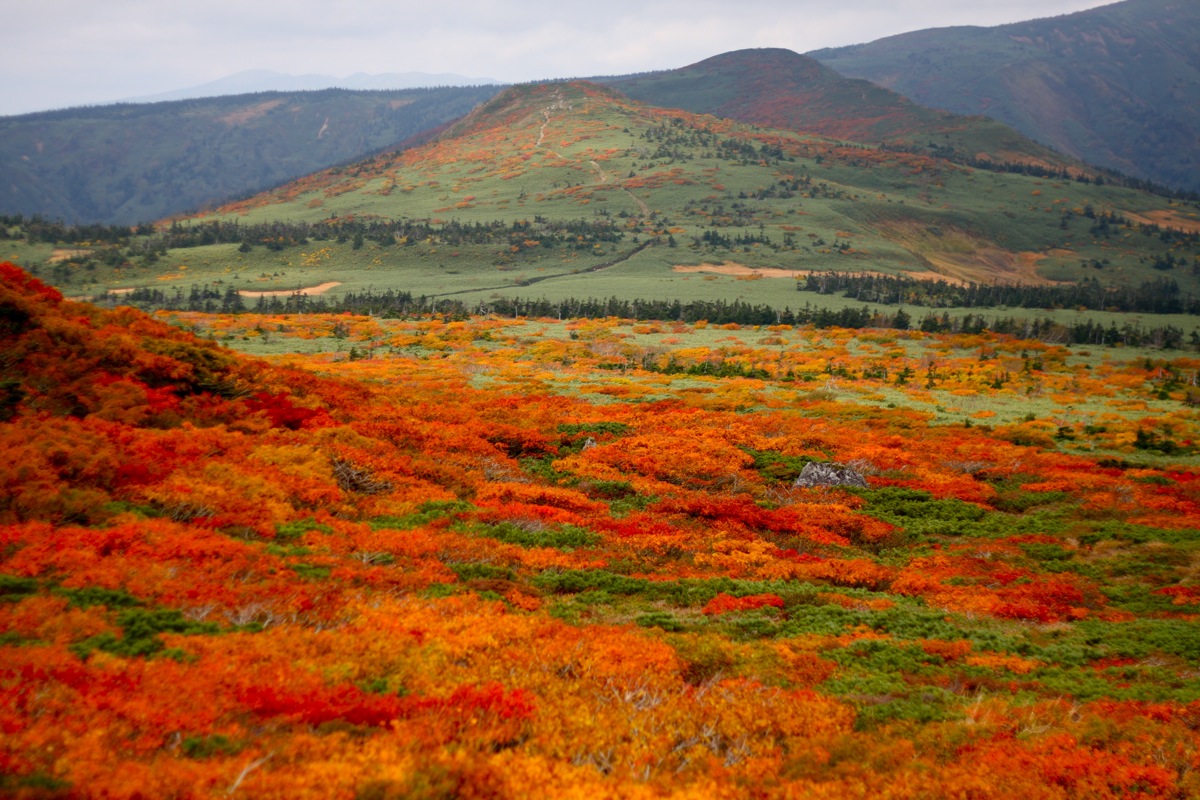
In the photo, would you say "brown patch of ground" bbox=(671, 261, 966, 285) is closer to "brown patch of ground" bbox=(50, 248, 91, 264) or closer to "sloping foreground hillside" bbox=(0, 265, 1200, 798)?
"sloping foreground hillside" bbox=(0, 265, 1200, 798)

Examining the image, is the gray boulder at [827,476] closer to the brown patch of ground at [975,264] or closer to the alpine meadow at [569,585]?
the alpine meadow at [569,585]

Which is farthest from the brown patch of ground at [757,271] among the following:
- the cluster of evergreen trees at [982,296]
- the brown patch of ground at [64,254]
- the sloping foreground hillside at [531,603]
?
the brown patch of ground at [64,254]

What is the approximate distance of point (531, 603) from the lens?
15.0 metres

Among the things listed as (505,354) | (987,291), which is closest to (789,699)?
(505,354)

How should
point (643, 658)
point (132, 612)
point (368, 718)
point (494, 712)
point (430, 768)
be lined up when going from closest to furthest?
point (430, 768) < point (368, 718) < point (494, 712) < point (132, 612) < point (643, 658)

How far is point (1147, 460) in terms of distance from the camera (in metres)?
33.9

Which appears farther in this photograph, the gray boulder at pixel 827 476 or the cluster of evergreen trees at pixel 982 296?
the cluster of evergreen trees at pixel 982 296

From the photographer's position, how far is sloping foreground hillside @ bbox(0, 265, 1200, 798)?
28.6 ft

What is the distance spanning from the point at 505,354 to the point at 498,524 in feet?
169

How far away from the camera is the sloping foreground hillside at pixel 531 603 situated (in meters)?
8.72

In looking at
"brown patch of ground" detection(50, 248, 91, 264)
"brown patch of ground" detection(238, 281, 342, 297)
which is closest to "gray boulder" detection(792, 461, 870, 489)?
"brown patch of ground" detection(238, 281, 342, 297)

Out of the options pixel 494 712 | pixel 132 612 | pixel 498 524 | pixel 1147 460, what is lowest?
pixel 1147 460

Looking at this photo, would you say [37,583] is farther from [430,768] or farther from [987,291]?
[987,291]

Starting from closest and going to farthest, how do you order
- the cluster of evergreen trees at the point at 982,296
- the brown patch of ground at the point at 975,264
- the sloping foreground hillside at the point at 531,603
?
the sloping foreground hillside at the point at 531,603
the cluster of evergreen trees at the point at 982,296
the brown patch of ground at the point at 975,264
